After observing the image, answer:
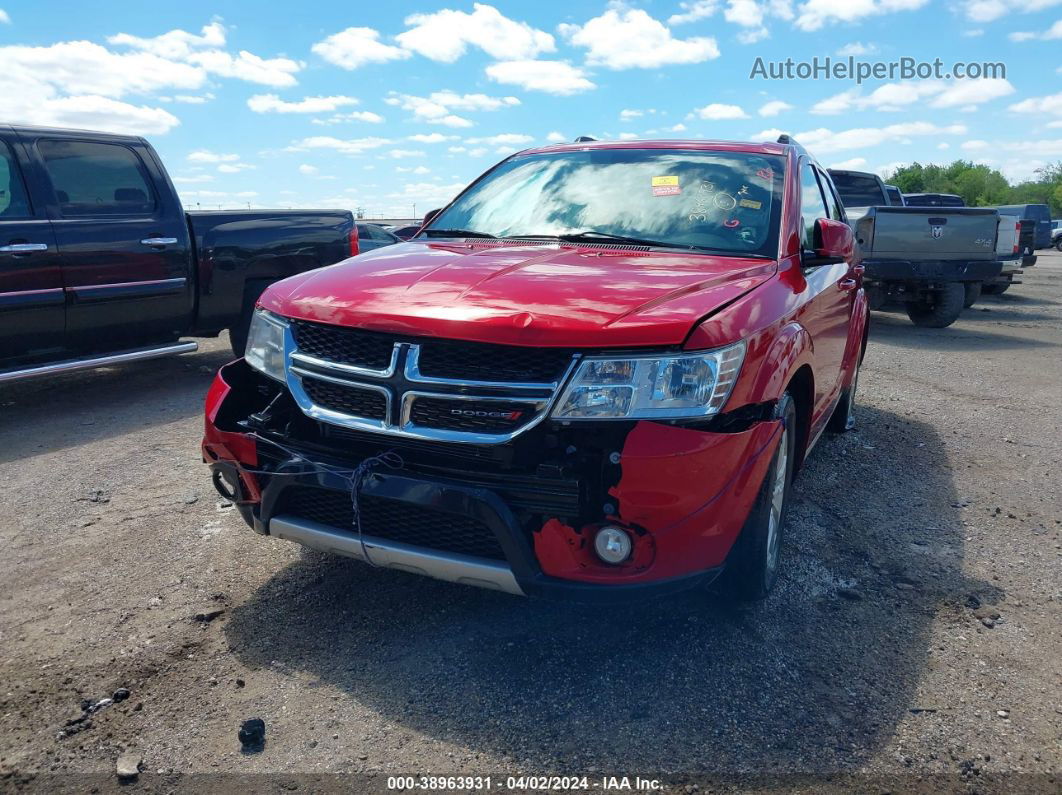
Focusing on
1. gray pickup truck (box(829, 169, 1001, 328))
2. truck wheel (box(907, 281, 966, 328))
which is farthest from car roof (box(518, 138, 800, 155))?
truck wheel (box(907, 281, 966, 328))

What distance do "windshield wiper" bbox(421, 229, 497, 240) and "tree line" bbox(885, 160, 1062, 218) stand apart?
105096 mm

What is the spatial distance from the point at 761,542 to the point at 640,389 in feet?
2.66

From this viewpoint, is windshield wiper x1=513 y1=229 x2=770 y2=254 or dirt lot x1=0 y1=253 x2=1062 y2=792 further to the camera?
windshield wiper x1=513 y1=229 x2=770 y2=254

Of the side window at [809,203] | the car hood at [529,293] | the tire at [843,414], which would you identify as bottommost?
the tire at [843,414]

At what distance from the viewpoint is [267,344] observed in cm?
319

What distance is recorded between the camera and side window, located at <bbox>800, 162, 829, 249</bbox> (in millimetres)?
4078

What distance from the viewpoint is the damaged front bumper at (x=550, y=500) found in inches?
100

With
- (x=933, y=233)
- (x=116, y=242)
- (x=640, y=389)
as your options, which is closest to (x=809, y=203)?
(x=640, y=389)

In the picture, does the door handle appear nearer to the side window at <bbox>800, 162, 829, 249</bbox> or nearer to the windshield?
the windshield

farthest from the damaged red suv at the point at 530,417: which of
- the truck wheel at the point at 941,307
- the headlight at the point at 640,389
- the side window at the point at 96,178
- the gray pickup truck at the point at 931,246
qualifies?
the truck wheel at the point at 941,307

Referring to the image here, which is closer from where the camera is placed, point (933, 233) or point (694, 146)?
point (694, 146)

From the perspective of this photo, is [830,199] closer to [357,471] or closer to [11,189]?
[357,471]

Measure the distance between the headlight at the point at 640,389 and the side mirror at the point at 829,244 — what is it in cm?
145

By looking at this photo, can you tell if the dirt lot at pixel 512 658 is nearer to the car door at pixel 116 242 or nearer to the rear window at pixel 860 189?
the car door at pixel 116 242
